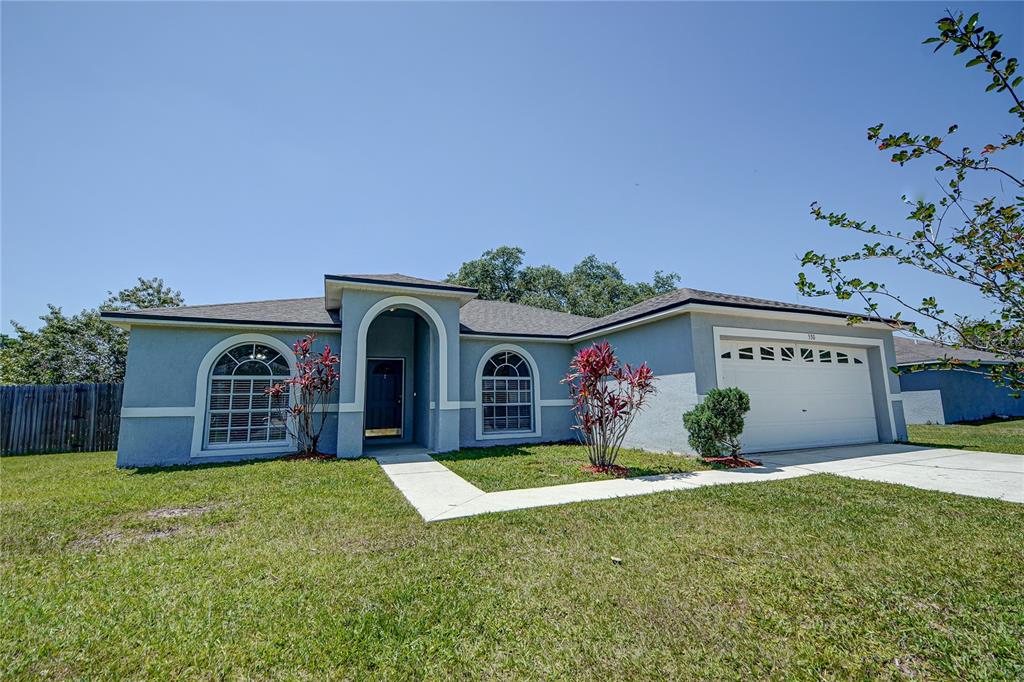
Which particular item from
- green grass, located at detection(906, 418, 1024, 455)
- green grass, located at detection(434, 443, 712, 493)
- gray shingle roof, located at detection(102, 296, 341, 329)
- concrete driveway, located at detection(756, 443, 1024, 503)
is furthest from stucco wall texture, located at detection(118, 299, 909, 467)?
concrete driveway, located at detection(756, 443, 1024, 503)

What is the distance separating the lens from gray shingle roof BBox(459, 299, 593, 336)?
12250mm

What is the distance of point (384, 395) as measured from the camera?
515 inches

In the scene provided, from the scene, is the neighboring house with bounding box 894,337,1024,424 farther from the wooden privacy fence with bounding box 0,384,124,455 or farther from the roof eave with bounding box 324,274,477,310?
the wooden privacy fence with bounding box 0,384,124,455

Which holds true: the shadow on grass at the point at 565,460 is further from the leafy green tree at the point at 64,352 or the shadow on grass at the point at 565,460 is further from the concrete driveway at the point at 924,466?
the leafy green tree at the point at 64,352

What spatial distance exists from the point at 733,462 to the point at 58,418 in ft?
60.6

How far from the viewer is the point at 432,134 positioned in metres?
9.98

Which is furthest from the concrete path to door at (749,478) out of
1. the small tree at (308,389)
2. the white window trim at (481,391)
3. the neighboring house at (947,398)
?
the neighboring house at (947,398)

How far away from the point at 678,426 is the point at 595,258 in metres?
30.5

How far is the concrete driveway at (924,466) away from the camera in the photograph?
19.7 ft

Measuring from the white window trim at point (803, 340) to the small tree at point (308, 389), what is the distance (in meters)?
8.97

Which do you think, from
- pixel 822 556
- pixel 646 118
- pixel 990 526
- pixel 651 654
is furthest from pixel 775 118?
pixel 651 654

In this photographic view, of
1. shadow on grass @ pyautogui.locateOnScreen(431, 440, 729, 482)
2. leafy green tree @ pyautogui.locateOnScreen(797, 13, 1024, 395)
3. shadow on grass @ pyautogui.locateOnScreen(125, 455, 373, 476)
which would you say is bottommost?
shadow on grass @ pyautogui.locateOnScreen(431, 440, 729, 482)

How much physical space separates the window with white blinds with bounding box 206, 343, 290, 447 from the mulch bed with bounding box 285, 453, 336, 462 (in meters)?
1.00

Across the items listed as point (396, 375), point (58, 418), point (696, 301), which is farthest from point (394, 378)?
point (58, 418)
